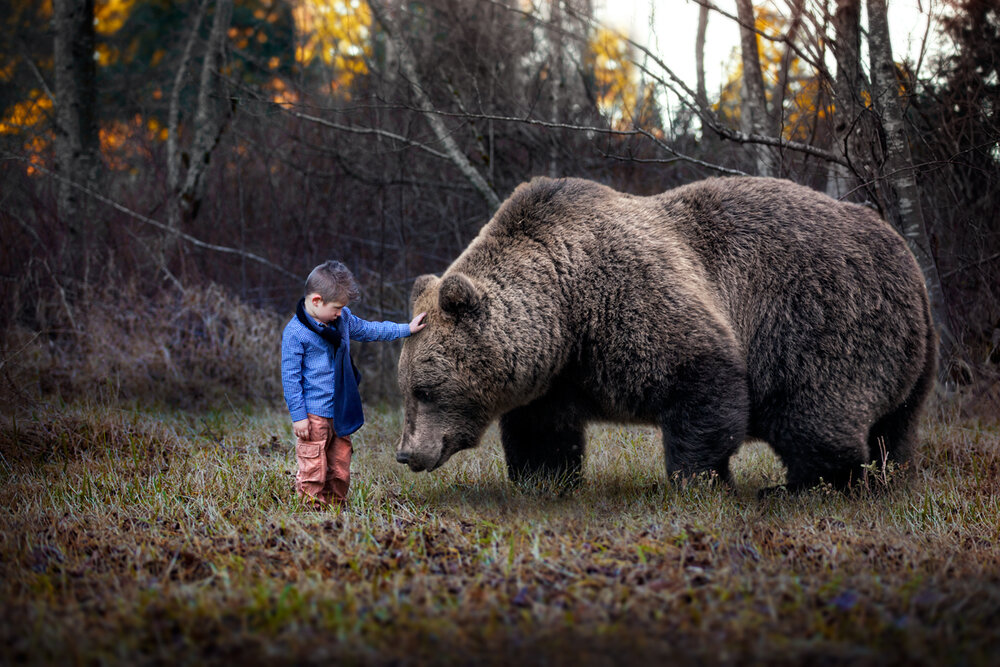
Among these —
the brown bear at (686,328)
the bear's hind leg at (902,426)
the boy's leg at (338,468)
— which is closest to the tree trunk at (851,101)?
the brown bear at (686,328)

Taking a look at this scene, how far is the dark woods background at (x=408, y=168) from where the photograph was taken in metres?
6.46

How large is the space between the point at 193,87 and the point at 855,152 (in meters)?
14.6

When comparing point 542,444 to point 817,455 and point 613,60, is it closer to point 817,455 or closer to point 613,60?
point 817,455

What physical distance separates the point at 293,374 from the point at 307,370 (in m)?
0.11

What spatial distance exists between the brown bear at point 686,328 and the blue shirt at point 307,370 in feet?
1.45

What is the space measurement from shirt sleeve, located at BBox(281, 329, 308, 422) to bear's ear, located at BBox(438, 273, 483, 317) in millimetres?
854

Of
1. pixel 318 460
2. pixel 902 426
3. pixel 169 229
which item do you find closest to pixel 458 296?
pixel 318 460

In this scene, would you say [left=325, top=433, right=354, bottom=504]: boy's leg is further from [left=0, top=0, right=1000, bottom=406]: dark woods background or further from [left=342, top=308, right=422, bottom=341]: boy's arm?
[left=0, top=0, right=1000, bottom=406]: dark woods background

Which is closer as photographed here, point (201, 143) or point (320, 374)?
point (320, 374)

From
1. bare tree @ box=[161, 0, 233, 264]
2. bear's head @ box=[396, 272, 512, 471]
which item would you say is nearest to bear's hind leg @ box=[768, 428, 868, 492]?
bear's head @ box=[396, 272, 512, 471]

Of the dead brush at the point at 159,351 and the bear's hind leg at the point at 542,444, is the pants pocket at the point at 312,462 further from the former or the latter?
the dead brush at the point at 159,351

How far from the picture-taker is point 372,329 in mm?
4758

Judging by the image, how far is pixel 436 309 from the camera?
4.52m

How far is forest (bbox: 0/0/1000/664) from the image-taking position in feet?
8.90
